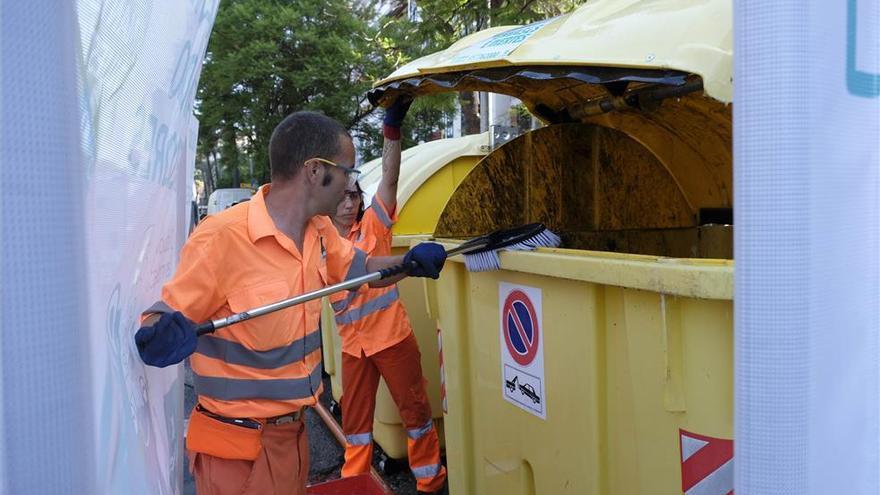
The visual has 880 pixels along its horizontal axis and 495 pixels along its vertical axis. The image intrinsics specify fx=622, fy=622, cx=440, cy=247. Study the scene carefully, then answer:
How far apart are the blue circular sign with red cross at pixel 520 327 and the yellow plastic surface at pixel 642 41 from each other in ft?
2.65

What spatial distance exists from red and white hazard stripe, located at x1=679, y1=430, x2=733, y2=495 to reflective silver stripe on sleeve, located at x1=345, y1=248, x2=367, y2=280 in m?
1.32

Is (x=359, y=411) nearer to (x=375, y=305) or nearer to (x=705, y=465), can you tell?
(x=375, y=305)

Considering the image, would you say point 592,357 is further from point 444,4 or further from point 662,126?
point 444,4

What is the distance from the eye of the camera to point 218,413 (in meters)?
1.87

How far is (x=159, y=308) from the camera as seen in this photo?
5.16 ft

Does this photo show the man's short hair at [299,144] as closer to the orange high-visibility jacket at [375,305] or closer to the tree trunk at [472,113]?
the orange high-visibility jacket at [375,305]

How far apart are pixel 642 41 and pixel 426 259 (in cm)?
108

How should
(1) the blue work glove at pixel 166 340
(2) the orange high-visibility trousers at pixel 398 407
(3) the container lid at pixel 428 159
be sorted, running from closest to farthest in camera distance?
1. (1) the blue work glove at pixel 166 340
2. (2) the orange high-visibility trousers at pixel 398 407
3. (3) the container lid at pixel 428 159

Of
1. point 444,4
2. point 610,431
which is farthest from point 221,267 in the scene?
point 444,4

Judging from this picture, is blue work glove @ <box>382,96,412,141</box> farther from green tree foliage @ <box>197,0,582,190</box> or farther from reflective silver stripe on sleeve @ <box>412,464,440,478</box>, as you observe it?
green tree foliage @ <box>197,0,582,190</box>

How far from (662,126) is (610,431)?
1.86 metres

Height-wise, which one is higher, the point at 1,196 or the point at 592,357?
the point at 1,196

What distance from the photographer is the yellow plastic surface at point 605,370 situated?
4.94 feet

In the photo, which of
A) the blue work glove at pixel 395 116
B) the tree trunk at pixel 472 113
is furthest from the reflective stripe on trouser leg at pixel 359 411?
the tree trunk at pixel 472 113
